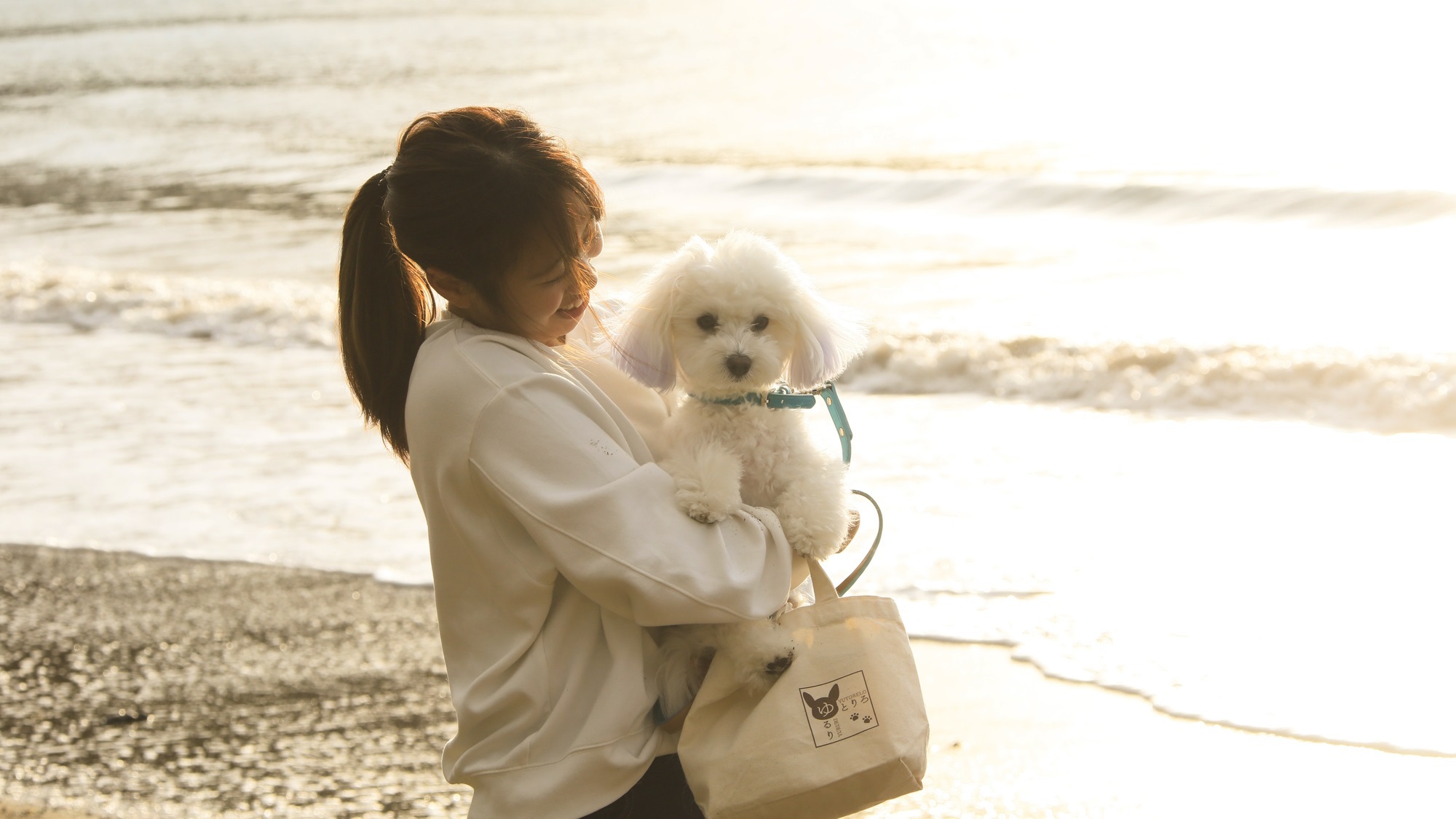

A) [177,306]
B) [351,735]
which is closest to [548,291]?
[351,735]

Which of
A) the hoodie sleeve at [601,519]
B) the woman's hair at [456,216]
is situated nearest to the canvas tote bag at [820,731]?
the hoodie sleeve at [601,519]

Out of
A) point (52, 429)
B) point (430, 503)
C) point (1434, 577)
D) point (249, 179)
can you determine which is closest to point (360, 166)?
point (249, 179)

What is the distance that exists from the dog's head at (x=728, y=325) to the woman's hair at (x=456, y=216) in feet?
0.71

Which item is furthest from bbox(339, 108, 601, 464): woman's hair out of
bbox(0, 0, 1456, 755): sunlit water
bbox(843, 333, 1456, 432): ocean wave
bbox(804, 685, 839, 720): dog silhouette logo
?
bbox(843, 333, 1456, 432): ocean wave

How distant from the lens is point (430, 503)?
1.86m

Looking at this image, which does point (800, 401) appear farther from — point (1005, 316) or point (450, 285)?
point (1005, 316)

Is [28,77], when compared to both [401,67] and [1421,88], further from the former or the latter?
[1421,88]

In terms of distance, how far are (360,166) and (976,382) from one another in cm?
1513

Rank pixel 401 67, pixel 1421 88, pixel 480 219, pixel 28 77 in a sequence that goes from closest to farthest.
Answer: pixel 480 219, pixel 1421 88, pixel 401 67, pixel 28 77

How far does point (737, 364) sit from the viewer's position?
2039mm

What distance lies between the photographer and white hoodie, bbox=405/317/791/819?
5.61 feet

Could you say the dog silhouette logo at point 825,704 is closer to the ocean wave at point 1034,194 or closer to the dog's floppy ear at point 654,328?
the dog's floppy ear at point 654,328

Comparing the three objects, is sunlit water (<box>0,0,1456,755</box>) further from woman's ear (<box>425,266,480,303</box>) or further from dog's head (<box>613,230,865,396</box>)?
woman's ear (<box>425,266,480,303</box>)

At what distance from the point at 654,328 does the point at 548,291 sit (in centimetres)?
29
